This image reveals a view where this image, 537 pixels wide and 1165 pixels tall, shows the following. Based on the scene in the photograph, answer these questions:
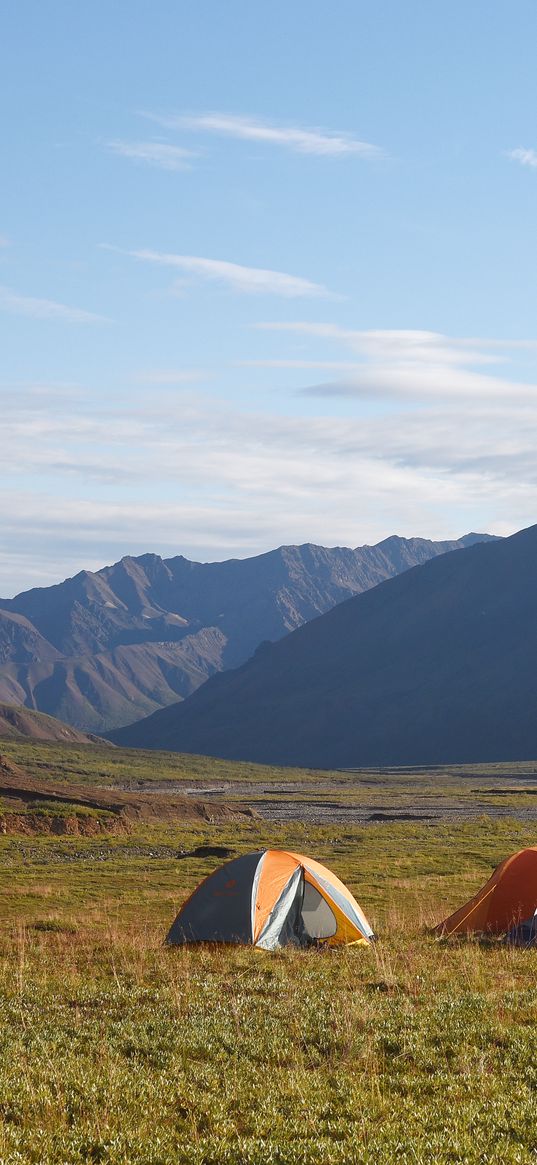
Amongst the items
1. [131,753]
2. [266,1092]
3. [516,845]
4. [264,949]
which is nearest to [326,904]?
[264,949]

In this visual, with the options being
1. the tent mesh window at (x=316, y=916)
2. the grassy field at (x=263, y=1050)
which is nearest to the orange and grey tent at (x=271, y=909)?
the tent mesh window at (x=316, y=916)

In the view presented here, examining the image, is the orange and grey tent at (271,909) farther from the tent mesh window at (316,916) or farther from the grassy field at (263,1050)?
the grassy field at (263,1050)

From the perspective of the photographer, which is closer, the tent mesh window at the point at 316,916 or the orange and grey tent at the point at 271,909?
the orange and grey tent at the point at 271,909

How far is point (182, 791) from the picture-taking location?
340 ft

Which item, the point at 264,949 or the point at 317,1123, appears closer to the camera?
the point at 317,1123

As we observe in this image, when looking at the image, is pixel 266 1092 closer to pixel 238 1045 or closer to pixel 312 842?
pixel 238 1045

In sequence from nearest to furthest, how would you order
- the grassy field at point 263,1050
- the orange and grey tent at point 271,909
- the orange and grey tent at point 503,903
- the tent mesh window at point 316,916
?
the grassy field at point 263,1050, the orange and grey tent at point 271,909, the tent mesh window at point 316,916, the orange and grey tent at point 503,903

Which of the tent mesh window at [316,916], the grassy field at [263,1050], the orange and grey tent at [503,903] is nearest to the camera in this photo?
the grassy field at [263,1050]

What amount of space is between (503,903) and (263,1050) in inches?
371

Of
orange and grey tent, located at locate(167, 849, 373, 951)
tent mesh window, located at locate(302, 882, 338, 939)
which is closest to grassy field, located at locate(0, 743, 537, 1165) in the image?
orange and grey tent, located at locate(167, 849, 373, 951)

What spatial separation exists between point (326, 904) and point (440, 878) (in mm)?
14186

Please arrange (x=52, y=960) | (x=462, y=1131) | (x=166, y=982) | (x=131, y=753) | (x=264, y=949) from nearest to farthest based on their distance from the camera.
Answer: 1. (x=462, y=1131)
2. (x=166, y=982)
3. (x=52, y=960)
4. (x=264, y=949)
5. (x=131, y=753)

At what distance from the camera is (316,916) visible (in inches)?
734

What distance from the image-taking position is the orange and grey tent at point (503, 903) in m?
18.5
